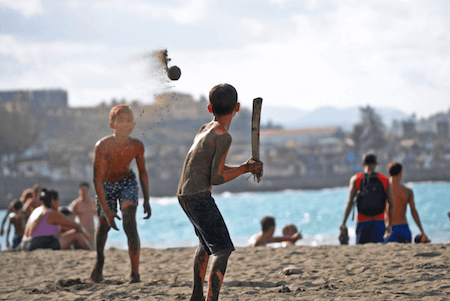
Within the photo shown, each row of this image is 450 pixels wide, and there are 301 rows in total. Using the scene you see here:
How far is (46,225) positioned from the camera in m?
7.95

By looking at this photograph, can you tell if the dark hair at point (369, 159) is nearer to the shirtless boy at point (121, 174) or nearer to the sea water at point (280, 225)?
the shirtless boy at point (121, 174)

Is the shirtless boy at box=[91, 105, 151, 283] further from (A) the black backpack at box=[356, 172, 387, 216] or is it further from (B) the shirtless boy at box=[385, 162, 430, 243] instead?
(B) the shirtless boy at box=[385, 162, 430, 243]

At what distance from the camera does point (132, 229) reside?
5.30m

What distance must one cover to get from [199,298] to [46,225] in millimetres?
4843

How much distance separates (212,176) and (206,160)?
0.13 m

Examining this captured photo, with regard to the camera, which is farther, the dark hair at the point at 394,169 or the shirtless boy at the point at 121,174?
the dark hair at the point at 394,169

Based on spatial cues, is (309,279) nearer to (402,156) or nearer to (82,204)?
(82,204)

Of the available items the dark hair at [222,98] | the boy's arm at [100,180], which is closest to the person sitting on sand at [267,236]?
the boy's arm at [100,180]

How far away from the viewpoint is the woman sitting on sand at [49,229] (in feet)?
25.3

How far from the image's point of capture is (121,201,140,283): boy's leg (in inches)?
207

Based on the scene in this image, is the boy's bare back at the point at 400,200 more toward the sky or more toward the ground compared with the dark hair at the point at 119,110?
more toward the ground

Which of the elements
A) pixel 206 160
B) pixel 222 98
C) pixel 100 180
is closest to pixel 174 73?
pixel 100 180

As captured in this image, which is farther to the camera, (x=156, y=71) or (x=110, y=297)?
(x=156, y=71)

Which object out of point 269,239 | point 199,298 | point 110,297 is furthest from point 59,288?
point 269,239
